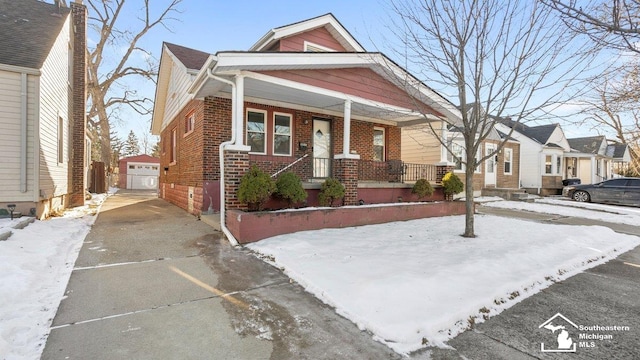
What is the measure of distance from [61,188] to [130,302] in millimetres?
8032

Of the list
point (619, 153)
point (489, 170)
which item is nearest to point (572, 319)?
point (489, 170)

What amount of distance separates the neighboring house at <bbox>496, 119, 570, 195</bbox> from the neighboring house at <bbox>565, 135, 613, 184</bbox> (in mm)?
2287

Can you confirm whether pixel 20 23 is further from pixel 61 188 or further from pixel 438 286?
pixel 438 286

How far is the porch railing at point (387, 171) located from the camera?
423 inches

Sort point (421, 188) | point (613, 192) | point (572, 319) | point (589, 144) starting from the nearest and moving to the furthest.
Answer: point (572, 319) < point (421, 188) < point (613, 192) < point (589, 144)

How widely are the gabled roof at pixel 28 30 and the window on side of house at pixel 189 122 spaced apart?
3375 mm

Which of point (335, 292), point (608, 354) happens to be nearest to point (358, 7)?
point (335, 292)

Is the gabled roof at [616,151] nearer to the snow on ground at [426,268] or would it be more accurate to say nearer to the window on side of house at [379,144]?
the window on side of house at [379,144]

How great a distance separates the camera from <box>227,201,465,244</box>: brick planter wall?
18.7ft

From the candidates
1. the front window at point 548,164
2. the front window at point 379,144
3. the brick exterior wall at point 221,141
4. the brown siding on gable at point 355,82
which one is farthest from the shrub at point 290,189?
the front window at point 548,164

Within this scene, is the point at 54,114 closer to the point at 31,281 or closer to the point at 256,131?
the point at 256,131

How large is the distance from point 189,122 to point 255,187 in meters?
5.23

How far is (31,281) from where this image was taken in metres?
3.56

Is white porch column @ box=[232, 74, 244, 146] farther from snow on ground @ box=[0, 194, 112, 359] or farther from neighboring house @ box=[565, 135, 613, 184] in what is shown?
neighboring house @ box=[565, 135, 613, 184]
